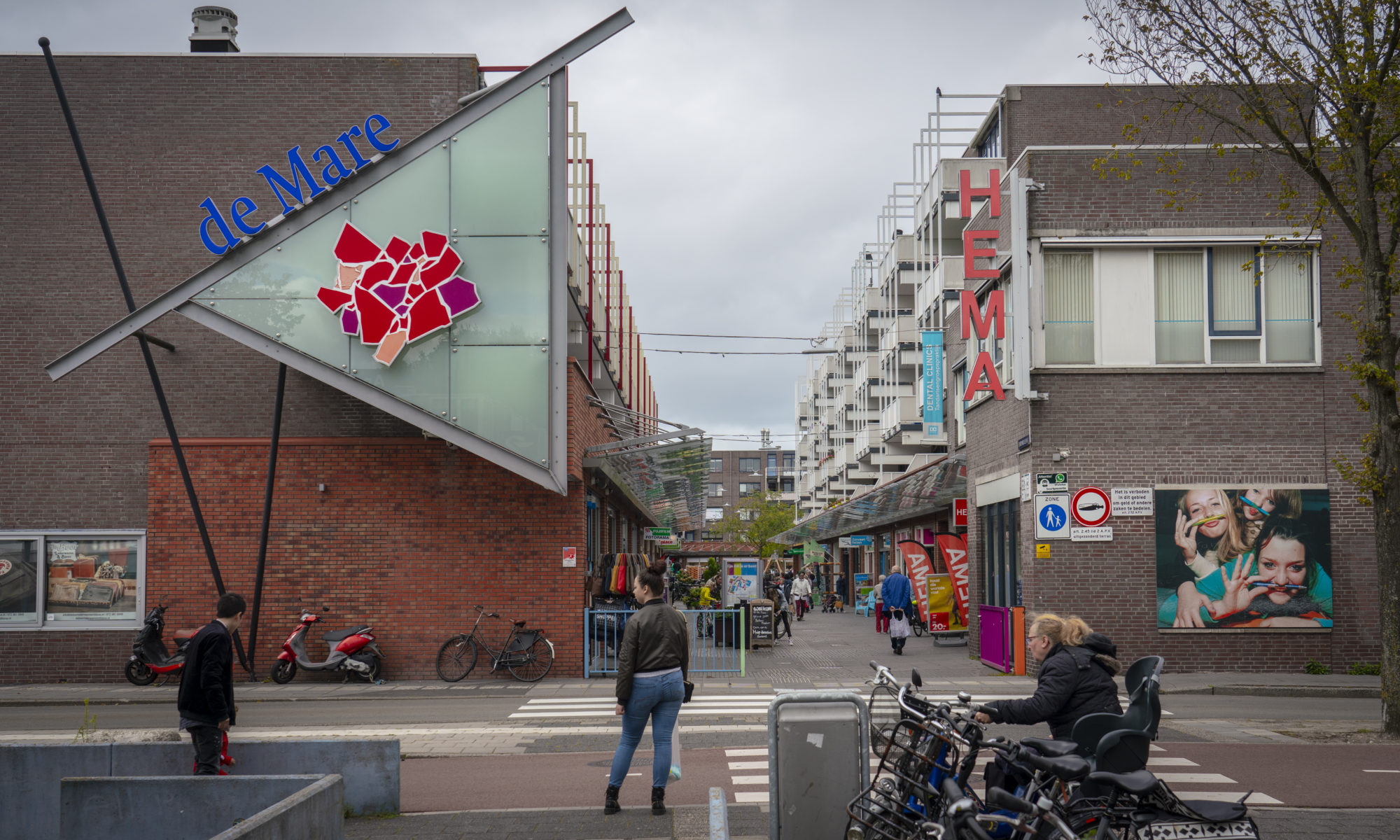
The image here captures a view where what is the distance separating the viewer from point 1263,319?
18.8m

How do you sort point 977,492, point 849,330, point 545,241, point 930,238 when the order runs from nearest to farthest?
1. point 545,241
2. point 977,492
3. point 930,238
4. point 849,330

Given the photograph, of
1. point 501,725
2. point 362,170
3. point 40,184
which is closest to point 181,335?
point 40,184

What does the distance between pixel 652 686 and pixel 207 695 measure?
3.06 m

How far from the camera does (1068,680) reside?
702 cm

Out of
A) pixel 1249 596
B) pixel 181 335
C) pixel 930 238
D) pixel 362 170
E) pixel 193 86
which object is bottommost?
pixel 1249 596

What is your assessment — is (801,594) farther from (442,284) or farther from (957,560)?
(442,284)

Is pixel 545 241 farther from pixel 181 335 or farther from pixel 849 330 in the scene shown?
pixel 849 330

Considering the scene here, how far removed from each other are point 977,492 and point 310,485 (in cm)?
1218

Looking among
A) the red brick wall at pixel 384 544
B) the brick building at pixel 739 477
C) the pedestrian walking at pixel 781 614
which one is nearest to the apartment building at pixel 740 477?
the brick building at pixel 739 477

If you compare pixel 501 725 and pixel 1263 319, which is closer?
pixel 501 725

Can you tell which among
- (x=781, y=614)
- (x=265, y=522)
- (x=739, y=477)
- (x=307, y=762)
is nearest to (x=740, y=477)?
(x=739, y=477)

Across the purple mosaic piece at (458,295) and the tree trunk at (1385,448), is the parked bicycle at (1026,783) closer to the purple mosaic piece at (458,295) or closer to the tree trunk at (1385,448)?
the tree trunk at (1385,448)

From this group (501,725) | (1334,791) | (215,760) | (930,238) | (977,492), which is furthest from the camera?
(930,238)

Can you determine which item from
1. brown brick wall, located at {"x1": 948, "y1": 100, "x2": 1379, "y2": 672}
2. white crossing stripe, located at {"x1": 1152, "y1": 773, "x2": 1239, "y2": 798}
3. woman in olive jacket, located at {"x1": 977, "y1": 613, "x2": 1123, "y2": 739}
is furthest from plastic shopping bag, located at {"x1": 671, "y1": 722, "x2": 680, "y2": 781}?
brown brick wall, located at {"x1": 948, "y1": 100, "x2": 1379, "y2": 672}
